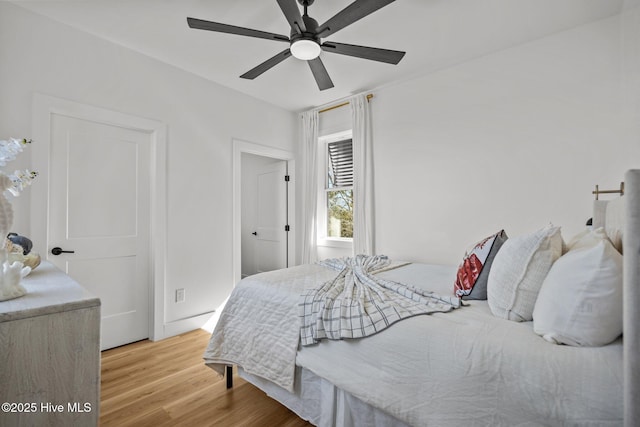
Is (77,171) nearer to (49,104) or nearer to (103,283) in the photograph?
(49,104)

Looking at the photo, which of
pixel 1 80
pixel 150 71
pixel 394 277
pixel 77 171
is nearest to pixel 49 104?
pixel 1 80

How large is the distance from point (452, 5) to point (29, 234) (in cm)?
343

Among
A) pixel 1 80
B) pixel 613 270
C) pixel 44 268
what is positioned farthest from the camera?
pixel 1 80

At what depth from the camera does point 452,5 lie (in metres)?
2.11

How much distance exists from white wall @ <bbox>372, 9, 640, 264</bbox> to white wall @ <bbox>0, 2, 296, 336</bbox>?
1.73 meters

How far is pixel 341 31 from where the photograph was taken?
2.41 metres

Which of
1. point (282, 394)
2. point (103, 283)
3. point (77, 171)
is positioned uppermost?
point (77, 171)

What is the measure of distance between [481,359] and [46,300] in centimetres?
144

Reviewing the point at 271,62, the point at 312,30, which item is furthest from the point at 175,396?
the point at 312,30

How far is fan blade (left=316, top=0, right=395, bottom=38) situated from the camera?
1.58 m

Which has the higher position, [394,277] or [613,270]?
[613,270]

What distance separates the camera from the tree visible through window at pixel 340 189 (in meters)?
3.96

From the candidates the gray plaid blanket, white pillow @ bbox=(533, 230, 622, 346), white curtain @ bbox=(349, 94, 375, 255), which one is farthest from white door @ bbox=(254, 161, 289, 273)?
white pillow @ bbox=(533, 230, 622, 346)

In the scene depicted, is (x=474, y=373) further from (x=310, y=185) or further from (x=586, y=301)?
(x=310, y=185)
